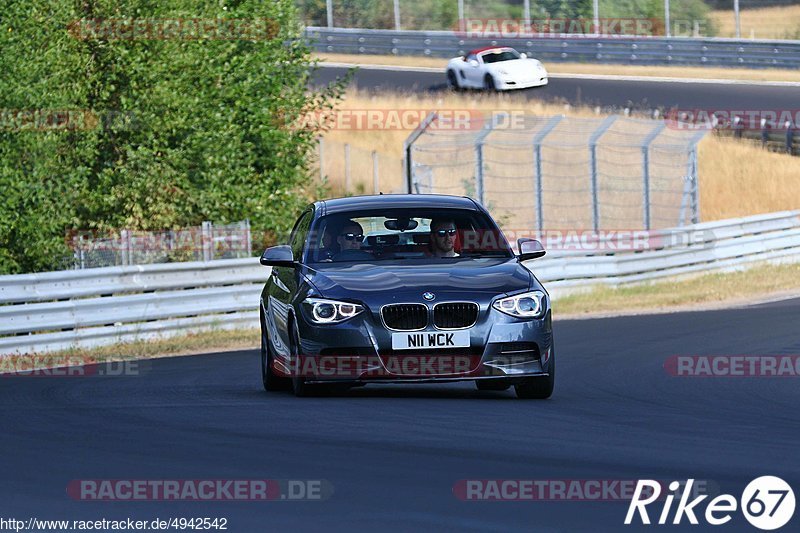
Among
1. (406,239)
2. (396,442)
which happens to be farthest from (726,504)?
(406,239)

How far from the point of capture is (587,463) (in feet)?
26.9

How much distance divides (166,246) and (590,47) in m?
30.6

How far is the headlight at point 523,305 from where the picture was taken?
434 inches

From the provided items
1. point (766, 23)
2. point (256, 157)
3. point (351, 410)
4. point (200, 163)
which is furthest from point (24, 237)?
point (766, 23)

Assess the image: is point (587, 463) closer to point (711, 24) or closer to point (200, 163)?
point (200, 163)

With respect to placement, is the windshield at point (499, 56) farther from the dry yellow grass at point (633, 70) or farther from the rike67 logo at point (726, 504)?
the rike67 logo at point (726, 504)

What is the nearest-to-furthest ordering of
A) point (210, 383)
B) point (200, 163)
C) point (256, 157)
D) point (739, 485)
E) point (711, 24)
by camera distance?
point (739, 485)
point (210, 383)
point (200, 163)
point (256, 157)
point (711, 24)

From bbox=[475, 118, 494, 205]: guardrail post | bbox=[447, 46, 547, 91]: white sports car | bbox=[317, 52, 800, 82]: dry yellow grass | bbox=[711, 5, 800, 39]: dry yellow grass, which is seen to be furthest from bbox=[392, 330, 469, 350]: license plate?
bbox=[711, 5, 800, 39]: dry yellow grass

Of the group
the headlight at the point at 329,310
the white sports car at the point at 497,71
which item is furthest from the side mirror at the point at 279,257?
the white sports car at the point at 497,71

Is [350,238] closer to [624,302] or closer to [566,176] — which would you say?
[624,302]

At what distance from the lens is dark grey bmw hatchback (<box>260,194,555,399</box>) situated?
10906mm

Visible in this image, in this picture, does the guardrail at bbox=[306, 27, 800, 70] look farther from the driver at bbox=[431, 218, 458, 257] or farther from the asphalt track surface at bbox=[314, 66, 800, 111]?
the driver at bbox=[431, 218, 458, 257]

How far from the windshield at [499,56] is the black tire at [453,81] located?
1201mm

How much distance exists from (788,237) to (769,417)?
19669 mm
